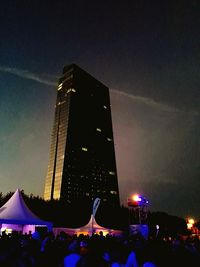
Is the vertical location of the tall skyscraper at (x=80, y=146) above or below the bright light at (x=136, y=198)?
above

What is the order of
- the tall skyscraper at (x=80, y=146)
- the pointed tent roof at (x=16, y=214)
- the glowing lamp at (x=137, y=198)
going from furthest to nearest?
the tall skyscraper at (x=80, y=146)
the glowing lamp at (x=137, y=198)
the pointed tent roof at (x=16, y=214)

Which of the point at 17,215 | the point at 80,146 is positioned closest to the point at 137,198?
the point at 17,215

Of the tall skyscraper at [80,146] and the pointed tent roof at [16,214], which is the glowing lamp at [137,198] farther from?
the tall skyscraper at [80,146]

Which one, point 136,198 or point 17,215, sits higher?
point 136,198

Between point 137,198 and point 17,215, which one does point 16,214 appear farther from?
point 137,198

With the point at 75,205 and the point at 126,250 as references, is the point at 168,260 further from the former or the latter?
the point at 75,205

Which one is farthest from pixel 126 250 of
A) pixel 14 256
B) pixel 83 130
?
pixel 83 130

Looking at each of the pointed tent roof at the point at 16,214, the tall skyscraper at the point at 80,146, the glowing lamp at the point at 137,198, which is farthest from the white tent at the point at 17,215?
the tall skyscraper at the point at 80,146

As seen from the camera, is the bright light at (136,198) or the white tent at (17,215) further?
the bright light at (136,198)

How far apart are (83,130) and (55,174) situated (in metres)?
34.3

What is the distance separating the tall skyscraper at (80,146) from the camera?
155625mm

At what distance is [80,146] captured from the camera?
168 metres

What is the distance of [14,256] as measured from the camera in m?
7.27


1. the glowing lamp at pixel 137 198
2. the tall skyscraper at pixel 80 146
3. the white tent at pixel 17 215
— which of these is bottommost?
the white tent at pixel 17 215
